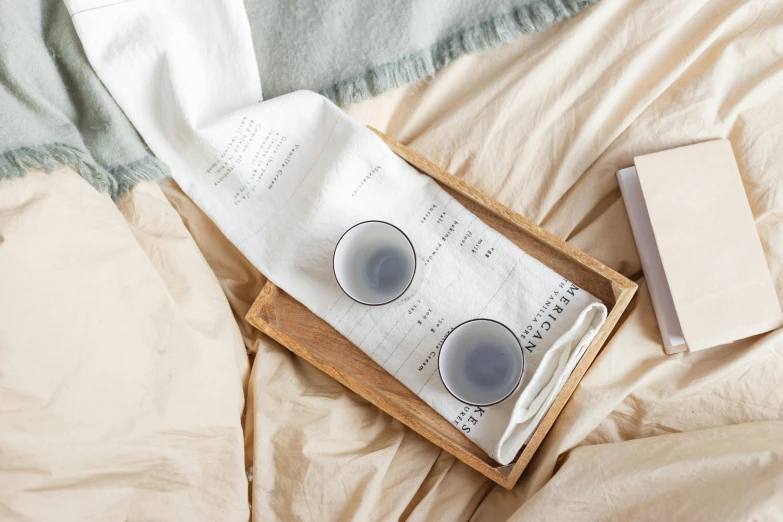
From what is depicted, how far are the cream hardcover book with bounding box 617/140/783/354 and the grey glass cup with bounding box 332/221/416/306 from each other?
305 mm

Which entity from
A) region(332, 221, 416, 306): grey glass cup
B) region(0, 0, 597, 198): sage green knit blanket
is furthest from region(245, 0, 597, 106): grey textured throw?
region(332, 221, 416, 306): grey glass cup

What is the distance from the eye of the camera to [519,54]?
0.86 m

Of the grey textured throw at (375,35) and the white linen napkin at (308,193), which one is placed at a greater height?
the grey textured throw at (375,35)

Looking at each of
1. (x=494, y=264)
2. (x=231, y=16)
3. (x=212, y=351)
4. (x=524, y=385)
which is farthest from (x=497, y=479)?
(x=231, y=16)

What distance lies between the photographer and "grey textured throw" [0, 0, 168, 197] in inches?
29.1

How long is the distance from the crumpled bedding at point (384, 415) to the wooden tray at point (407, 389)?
35mm

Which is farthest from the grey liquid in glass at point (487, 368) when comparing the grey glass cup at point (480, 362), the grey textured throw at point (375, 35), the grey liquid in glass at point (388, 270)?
the grey textured throw at point (375, 35)

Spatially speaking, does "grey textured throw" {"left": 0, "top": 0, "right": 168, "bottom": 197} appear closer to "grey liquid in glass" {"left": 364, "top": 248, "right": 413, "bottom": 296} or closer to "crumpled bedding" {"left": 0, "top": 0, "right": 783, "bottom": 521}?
"crumpled bedding" {"left": 0, "top": 0, "right": 783, "bottom": 521}

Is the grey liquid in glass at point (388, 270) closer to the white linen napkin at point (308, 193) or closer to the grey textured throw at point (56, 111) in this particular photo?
the white linen napkin at point (308, 193)

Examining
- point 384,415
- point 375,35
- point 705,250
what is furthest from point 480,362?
point 375,35

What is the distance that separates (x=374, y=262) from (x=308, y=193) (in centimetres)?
12

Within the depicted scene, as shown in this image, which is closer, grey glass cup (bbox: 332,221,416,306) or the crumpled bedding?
the crumpled bedding

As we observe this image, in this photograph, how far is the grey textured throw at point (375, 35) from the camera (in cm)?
83

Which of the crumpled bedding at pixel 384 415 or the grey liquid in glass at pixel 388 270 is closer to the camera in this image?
the crumpled bedding at pixel 384 415
